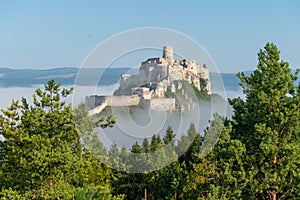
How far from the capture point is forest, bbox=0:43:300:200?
12797 mm

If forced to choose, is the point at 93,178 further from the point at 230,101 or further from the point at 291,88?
the point at 291,88

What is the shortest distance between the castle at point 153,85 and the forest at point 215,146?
67cm

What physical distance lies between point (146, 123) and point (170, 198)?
184 inches

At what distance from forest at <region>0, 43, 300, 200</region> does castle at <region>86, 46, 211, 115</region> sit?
0.67 m

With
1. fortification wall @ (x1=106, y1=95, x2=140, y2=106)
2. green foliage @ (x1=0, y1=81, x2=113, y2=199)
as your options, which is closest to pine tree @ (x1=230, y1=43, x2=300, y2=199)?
fortification wall @ (x1=106, y1=95, x2=140, y2=106)

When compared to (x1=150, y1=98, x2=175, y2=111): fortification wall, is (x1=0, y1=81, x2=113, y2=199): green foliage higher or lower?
lower

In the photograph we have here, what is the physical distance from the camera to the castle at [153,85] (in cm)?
1380

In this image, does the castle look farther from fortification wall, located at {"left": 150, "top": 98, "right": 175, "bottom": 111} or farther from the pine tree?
the pine tree

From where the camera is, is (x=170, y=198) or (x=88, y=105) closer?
(x=88, y=105)

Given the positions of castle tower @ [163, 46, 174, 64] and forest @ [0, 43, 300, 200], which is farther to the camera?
castle tower @ [163, 46, 174, 64]

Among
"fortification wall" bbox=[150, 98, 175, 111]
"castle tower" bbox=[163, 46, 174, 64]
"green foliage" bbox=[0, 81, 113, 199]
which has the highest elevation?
"castle tower" bbox=[163, 46, 174, 64]

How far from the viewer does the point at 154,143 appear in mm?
17734

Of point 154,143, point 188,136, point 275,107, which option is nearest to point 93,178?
point 154,143

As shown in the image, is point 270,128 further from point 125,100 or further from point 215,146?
point 125,100
